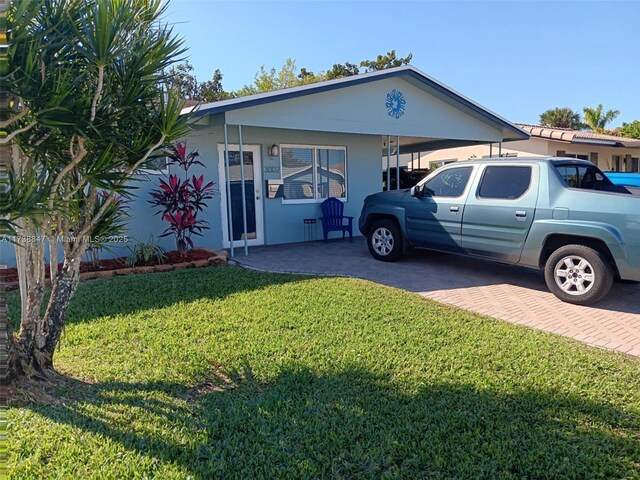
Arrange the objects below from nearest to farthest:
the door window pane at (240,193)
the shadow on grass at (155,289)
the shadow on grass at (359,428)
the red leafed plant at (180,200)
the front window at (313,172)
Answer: the shadow on grass at (359,428), the shadow on grass at (155,289), the red leafed plant at (180,200), the door window pane at (240,193), the front window at (313,172)

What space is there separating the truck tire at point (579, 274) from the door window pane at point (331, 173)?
656 cm

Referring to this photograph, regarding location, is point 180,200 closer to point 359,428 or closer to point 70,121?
point 70,121

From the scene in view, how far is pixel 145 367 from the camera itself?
13.3 ft

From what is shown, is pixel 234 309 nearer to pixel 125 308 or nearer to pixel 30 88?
Answer: pixel 125 308

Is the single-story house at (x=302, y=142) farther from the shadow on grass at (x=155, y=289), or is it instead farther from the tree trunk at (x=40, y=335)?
the tree trunk at (x=40, y=335)

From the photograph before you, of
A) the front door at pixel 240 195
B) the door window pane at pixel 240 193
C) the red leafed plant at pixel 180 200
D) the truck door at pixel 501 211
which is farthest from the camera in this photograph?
the door window pane at pixel 240 193

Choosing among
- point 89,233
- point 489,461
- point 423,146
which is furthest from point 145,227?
point 423,146

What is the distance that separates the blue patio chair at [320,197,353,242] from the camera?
1145 centimetres

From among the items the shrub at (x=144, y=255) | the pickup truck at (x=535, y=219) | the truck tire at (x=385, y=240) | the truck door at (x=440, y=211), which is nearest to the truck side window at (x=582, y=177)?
the pickup truck at (x=535, y=219)

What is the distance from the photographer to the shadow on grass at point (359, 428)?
8.81 ft

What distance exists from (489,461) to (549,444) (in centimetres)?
49

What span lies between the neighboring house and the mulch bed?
33.2ft

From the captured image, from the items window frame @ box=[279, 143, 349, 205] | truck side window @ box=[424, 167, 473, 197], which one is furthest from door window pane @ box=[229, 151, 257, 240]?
truck side window @ box=[424, 167, 473, 197]

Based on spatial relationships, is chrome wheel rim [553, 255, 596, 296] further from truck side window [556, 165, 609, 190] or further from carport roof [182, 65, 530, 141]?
carport roof [182, 65, 530, 141]
